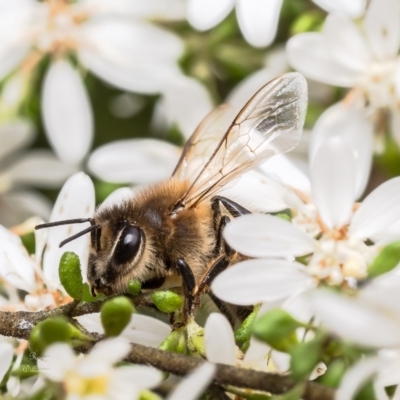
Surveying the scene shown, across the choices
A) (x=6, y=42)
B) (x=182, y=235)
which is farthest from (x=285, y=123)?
(x=6, y=42)

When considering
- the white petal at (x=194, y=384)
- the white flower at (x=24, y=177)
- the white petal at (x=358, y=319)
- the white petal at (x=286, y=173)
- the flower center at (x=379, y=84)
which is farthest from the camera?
the white flower at (x=24, y=177)

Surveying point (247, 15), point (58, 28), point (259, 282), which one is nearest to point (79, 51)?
point (58, 28)

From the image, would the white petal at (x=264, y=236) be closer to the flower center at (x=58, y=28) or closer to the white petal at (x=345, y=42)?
the white petal at (x=345, y=42)

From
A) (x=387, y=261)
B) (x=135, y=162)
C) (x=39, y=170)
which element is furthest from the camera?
(x=39, y=170)

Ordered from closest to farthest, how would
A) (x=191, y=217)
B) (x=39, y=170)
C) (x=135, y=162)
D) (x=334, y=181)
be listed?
(x=334, y=181)
(x=191, y=217)
(x=135, y=162)
(x=39, y=170)

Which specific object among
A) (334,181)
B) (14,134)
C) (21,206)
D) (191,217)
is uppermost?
(334,181)

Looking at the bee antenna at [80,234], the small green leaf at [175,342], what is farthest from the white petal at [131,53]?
the small green leaf at [175,342]

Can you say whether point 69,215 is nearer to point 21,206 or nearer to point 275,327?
point 275,327

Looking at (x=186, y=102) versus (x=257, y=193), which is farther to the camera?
(x=186, y=102)
